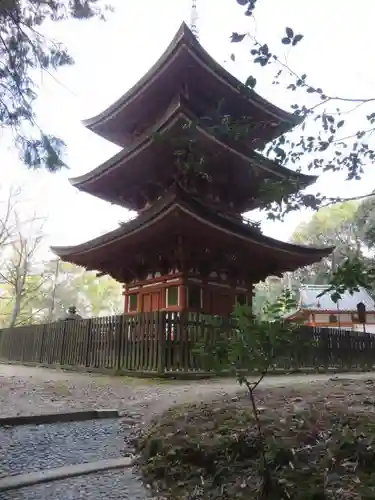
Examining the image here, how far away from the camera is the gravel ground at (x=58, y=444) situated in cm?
315

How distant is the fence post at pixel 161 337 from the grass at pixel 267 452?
177 inches

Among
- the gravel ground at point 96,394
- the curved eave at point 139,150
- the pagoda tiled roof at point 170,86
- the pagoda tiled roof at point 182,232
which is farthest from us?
the pagoda tiled roof at point 170,86

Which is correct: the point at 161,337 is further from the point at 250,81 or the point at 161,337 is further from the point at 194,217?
the point at 250,81

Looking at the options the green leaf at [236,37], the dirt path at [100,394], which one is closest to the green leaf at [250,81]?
the green leaf at [236,37]

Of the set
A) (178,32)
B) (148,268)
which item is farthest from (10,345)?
(178,32)

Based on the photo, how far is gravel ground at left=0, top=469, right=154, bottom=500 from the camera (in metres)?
2.55

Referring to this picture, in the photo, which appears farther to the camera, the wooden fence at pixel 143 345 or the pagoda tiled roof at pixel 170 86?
the pagoda tiled roof at pixel 170 86

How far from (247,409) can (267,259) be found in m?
8.21

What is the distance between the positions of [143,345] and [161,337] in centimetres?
67

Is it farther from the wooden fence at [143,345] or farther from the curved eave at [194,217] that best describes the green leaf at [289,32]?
the curved eave at [194,217]

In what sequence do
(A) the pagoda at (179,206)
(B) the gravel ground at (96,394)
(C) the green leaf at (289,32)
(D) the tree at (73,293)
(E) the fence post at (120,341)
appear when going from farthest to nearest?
1. (D) the tree at (73,293)
2. (A) the pagoda at (179,206)
3. (E) the fence post at (120,341)
4. (B) the gravel ground at (96,394)
5. (C) the green leaf at (289,32)

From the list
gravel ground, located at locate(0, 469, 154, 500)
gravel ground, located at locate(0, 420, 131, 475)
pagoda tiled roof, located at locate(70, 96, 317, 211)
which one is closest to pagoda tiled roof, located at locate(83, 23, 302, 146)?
pagoda tiled roof, located at locate(70, 96, 317, 211)

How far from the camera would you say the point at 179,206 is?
8.88 meters

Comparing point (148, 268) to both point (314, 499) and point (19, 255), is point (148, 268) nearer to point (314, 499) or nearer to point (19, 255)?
point (314, 499)
